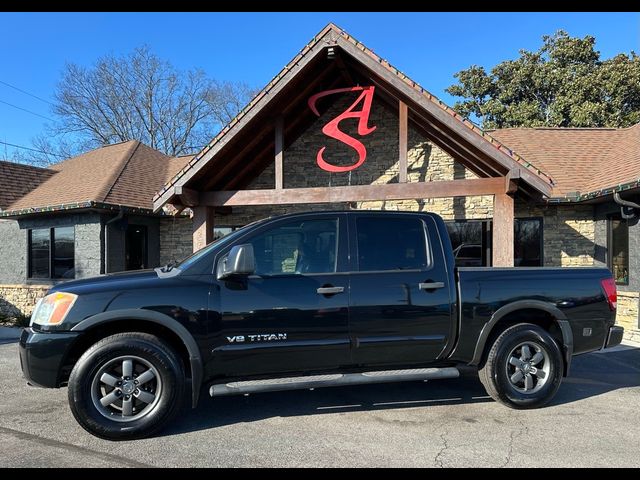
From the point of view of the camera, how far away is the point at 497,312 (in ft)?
15.4

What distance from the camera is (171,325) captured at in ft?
13.3

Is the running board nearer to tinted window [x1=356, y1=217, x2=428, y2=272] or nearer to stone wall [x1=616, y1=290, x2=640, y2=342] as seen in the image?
tinted window [x1=356, y1=217, x2=428, y2=272]

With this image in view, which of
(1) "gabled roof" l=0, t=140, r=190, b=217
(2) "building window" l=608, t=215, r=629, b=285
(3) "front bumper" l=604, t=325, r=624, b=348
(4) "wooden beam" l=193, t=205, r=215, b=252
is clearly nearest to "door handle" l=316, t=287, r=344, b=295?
(3) "front bumper" l=604, t=325, r=624, b=348

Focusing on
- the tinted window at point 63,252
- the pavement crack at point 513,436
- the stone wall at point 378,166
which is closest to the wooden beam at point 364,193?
the stone wall at point 378,166

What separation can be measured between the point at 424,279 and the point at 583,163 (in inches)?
375

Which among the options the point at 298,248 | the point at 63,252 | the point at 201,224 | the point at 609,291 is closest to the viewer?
the point at 298,248

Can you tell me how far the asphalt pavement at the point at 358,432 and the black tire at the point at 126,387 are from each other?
0.45 ft

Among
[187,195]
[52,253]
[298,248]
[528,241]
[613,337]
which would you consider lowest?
[613,337]

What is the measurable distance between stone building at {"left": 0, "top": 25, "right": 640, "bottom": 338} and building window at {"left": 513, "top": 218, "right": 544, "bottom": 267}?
28 mm

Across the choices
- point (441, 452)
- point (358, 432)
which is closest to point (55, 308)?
point (358, 432)

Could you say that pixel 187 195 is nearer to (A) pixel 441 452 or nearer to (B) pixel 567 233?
(A) pixel 441 452

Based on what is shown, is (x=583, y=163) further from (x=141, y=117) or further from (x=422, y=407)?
(x=141, y=117)

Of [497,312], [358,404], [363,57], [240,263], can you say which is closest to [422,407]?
[358,404]

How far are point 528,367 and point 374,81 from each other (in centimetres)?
668
